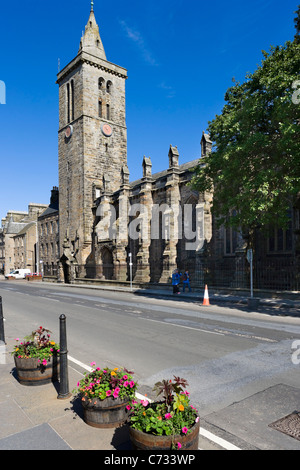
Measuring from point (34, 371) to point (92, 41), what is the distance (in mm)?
47122

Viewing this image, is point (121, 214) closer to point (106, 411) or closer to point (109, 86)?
point (109, 86)

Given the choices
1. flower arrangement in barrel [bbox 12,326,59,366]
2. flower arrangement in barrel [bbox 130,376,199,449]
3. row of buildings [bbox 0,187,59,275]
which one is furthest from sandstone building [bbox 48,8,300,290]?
flower arrangement in barrel [bbox 130,376,199,449]

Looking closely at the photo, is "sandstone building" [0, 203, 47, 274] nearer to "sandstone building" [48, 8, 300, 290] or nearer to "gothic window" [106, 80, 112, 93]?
"sandstone building" [48, 8, 300, 290]

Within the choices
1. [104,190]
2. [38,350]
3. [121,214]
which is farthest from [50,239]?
[38,350]

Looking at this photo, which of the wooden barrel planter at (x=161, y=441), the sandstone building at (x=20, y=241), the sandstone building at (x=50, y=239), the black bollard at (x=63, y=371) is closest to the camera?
the wooden barrel planter at (x=161, y=441)

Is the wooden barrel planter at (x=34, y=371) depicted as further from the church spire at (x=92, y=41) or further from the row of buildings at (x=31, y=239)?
the row of buildings at (x=31, y=239)

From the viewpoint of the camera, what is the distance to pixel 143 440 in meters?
2.97

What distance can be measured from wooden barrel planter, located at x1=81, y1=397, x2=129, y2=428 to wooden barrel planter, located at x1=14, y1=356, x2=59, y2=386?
1.67 meters

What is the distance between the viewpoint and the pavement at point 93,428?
359cm

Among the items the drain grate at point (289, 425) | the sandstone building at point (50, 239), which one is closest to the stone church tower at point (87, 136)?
the sandstone building at point (50, 239)

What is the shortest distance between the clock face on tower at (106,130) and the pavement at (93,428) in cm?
3990

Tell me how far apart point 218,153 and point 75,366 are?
13.2m

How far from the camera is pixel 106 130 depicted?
41812 millimetres
